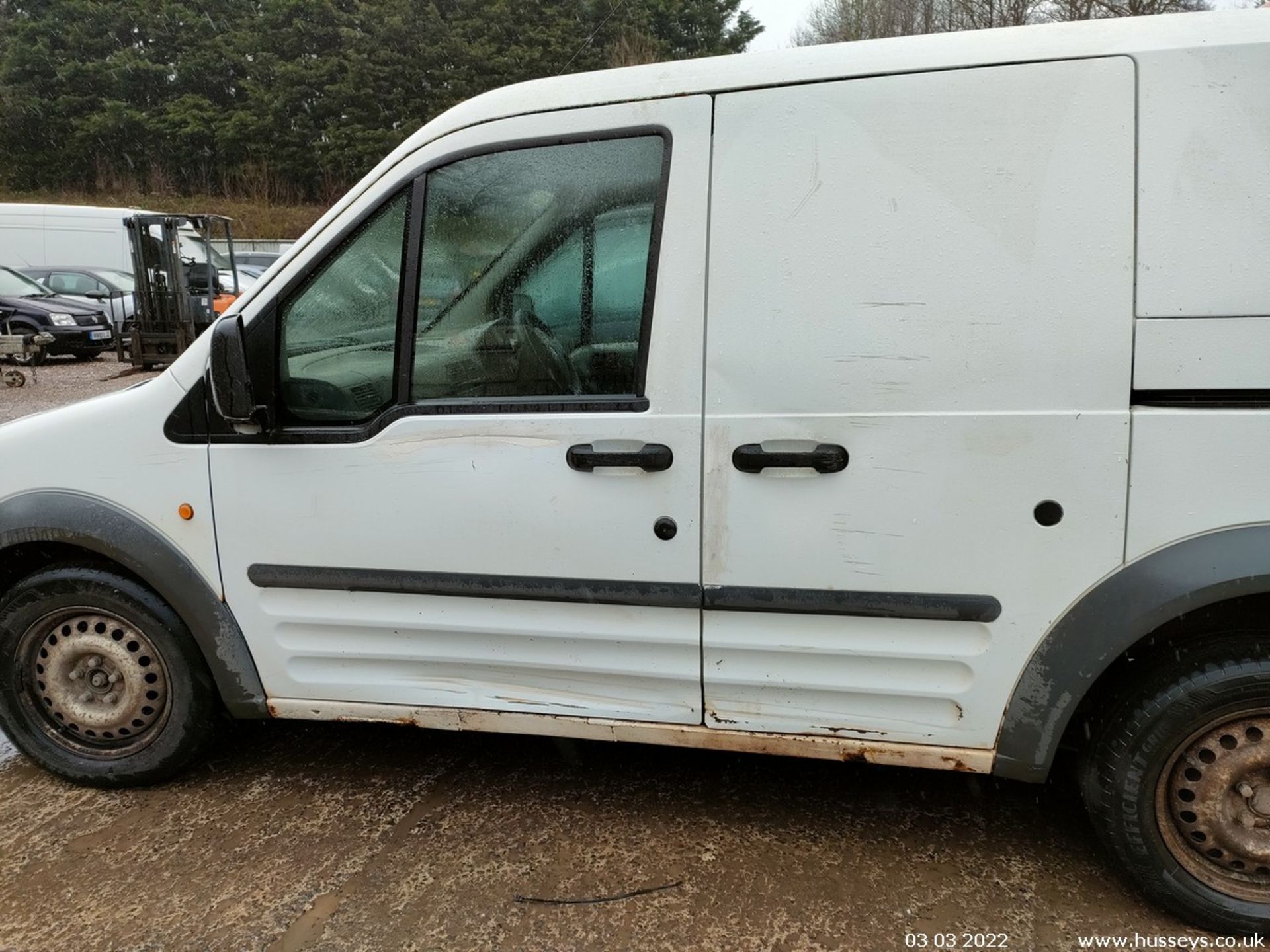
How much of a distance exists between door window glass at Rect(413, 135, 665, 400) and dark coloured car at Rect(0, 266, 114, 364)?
49.3 feet

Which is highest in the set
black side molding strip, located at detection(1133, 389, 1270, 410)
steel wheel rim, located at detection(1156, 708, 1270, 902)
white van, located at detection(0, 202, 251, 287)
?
white van, located at detection(0, 202, 251, 287)

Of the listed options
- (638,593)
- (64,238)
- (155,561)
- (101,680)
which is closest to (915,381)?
(638,593)

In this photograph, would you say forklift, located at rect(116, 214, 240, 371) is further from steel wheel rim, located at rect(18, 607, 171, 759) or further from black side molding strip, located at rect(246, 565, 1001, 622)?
black side molding strip, located at rect(246, 565, 1001, 622)

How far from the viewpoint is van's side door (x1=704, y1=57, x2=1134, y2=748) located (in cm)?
200

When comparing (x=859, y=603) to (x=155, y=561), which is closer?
(x=859, y=603)

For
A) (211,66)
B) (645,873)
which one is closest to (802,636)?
(645,873)

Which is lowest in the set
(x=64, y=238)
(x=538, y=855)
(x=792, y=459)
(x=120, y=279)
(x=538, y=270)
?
(x=538, y=855)

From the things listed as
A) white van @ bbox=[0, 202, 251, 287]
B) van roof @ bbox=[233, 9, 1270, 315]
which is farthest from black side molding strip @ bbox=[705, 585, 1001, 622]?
white van @ bbox=[0, 202, 251, 287]

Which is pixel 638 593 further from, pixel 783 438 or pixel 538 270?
pixel 538 270

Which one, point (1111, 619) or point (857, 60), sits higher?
point (857, 60)

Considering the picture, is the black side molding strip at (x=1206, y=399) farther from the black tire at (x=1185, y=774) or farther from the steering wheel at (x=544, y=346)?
the steering wheel at (x=544, y=346)

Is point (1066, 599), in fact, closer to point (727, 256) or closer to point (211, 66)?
point (727, 256)

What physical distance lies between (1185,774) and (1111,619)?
47 cm

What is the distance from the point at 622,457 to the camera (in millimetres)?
2252
